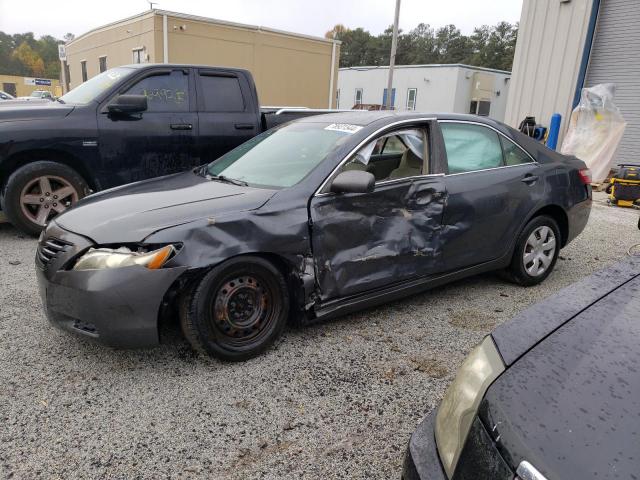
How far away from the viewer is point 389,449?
231 cm

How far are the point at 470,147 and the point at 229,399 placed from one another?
106 inches

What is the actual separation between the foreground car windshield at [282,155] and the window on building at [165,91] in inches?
89.4

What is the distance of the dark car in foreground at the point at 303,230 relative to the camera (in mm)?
2639

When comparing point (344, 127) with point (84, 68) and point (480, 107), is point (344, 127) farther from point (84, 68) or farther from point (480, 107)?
point (480, 107)

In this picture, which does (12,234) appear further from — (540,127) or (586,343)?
(540,127)

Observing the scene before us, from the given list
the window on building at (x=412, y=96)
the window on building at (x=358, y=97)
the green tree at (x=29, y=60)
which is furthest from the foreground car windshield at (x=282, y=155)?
the green tree at (x=29, y=60)

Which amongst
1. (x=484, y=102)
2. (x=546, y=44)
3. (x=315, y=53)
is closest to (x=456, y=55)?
(x=484, y=102)

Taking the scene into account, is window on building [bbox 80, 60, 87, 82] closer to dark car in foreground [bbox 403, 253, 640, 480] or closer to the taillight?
the taillight

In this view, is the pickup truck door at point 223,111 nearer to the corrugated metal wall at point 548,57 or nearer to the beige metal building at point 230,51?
the corrugated metal wall at point 548,57

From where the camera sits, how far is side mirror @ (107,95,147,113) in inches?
204

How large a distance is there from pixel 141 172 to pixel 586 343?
514 cm

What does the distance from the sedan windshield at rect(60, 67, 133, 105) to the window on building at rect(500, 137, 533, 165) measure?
4.18 metres

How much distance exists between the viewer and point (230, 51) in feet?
54.6

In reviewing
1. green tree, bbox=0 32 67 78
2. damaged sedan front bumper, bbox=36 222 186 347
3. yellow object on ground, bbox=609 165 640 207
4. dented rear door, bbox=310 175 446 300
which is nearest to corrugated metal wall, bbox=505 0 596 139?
yellow object on ground, bbox=609 165 640 207
